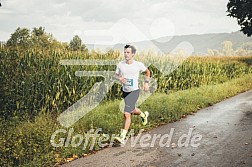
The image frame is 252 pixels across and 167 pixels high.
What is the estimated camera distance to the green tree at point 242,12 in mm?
34719

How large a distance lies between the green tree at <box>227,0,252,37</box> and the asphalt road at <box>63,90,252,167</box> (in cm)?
2898

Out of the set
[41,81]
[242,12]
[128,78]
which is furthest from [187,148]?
[242,12]

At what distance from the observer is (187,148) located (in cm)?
612

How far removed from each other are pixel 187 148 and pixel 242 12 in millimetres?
33003

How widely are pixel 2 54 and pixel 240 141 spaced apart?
7162 mm

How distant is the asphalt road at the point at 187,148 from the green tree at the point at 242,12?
29.0 meters

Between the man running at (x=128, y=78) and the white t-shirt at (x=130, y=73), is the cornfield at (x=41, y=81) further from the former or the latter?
the white t-shirt at (x=130, y=73)

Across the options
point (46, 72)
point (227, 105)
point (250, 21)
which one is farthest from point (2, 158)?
point (250, 21)

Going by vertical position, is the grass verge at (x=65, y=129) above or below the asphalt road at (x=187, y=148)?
above

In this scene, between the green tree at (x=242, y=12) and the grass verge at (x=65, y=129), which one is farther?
the green tree at (x=242, y=12)

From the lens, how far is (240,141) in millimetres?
6586

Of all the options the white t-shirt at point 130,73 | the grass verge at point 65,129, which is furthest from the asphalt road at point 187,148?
the white t-shirt at point 130,73

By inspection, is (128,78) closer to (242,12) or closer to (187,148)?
(187,148)

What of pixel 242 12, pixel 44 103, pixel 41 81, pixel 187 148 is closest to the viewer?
pixel 187 148
